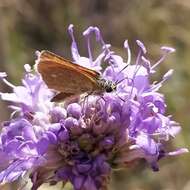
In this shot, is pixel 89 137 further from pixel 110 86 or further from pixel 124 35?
pixel 124 35

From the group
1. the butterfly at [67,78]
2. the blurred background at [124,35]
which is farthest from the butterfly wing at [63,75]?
the blurred background at [124,35]

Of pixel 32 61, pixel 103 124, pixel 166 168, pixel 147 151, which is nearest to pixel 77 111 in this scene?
pixel 103 124

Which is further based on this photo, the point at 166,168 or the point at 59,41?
the point at 59,41

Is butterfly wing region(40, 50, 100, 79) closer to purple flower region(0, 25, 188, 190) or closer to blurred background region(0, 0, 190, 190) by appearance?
purple flower region(0, 25, 188, 190)

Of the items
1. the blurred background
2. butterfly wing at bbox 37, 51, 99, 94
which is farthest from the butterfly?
the blurred background

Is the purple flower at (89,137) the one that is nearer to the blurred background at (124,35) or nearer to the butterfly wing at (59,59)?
the butterfly wing at (59,59)

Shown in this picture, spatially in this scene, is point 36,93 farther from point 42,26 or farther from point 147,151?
point 42,26
